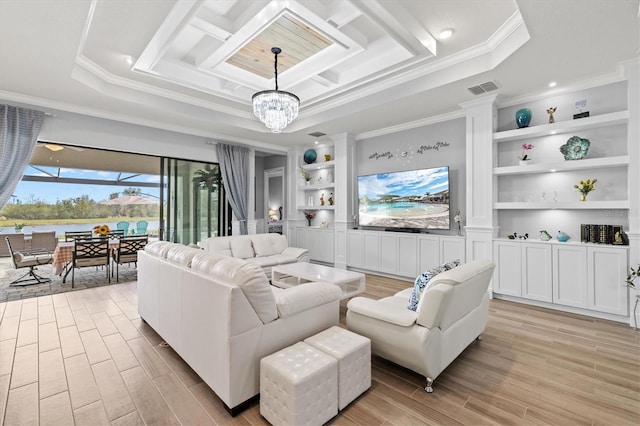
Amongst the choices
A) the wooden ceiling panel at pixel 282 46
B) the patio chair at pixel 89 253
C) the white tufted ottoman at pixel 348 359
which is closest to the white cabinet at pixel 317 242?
the wooden ceiling panel at pixel 282 46

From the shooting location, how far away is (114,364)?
8.00 feet

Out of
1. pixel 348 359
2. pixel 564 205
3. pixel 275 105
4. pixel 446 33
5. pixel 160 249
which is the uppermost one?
pixel 446 33

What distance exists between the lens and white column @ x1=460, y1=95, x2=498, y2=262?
4.20 m

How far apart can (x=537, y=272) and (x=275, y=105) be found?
395 centimetres

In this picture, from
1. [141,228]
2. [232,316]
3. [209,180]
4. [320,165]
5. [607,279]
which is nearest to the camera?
[232,316]

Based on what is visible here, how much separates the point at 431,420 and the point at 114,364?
8.12 ft

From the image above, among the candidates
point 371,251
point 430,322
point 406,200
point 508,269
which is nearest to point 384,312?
point 430,322

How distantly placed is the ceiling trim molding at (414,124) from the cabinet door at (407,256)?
2.02 m

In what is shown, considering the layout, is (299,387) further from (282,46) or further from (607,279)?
(607,279)

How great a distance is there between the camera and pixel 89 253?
16.6ft

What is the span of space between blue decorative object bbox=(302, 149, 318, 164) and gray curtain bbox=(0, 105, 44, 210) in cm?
469

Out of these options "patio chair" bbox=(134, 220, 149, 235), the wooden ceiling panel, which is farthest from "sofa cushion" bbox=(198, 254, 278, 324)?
"patio chair" bbox=(134, 220, 149, 235)

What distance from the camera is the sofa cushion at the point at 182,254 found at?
2.41m

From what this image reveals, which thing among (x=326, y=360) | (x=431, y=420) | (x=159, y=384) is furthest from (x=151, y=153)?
(x=431, y=420)
